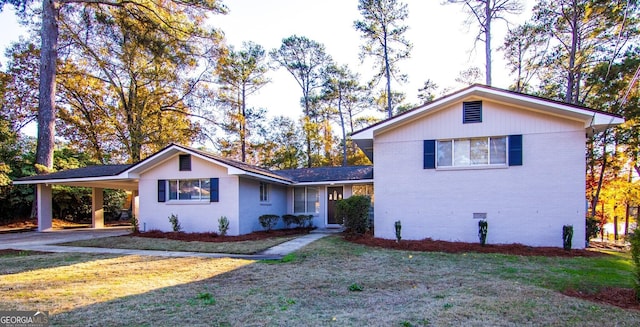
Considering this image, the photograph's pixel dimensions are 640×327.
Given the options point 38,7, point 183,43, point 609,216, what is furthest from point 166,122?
point 609,216

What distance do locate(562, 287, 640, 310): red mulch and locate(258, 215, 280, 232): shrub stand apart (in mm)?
11322

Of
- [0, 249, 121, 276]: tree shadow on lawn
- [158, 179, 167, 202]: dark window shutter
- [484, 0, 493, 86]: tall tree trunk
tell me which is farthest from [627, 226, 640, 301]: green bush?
[484, 0, 493, 86]: tall tree trunk

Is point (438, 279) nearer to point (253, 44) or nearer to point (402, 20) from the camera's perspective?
point (402, 20)

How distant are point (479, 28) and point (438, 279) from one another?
56.1ft

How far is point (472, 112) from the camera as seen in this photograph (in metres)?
11.1

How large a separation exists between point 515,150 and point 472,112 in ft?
5.60

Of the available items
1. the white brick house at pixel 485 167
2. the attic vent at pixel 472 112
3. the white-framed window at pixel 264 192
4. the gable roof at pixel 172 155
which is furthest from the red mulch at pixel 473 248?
the white-framed window at pixel 264 192

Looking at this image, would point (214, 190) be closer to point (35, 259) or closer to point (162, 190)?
point (162, 190)

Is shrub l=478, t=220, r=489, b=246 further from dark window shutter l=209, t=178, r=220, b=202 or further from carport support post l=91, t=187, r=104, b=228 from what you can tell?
carport support post l=91, t=187, r=104, b=228

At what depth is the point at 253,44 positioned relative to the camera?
3123 cm

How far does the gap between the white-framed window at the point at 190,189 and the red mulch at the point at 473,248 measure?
6.60 meters

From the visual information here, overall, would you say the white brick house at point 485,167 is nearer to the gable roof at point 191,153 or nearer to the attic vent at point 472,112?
the attic vent at point 472,112

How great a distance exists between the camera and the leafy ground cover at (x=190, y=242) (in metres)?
10.8

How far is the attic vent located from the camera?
36.3 ft
